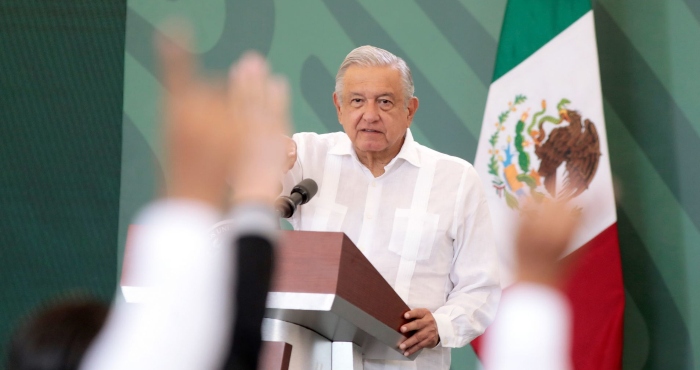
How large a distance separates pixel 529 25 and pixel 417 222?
1847 millimetres

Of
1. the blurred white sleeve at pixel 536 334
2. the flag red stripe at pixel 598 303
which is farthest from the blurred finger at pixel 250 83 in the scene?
the flag red stripe at pixel 598 303

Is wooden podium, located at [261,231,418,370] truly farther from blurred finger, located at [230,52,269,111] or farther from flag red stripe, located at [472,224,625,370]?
flag red stripe, located at [472,224,625,370]

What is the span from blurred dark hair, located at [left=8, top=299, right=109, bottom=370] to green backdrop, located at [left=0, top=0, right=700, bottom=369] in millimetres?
3433

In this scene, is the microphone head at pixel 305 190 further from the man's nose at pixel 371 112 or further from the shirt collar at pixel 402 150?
the shirt collar at pixel 402 150

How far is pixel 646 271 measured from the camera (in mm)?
3969

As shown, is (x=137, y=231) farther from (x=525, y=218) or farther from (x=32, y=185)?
(x=32, y=185)

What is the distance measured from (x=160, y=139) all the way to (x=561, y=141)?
3.24 meters

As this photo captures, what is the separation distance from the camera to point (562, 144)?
3812 millimetres

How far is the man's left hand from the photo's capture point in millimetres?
1870

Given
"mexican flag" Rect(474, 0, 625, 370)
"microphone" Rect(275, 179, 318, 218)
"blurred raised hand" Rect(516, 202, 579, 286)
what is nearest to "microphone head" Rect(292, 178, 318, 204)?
"microphone" Rect(275, 179, 318, 218)

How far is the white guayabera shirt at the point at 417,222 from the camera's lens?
2338mm

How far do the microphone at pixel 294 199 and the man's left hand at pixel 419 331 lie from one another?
350mm

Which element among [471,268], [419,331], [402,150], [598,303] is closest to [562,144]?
[598,303]

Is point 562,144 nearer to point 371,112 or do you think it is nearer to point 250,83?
point 371,112
